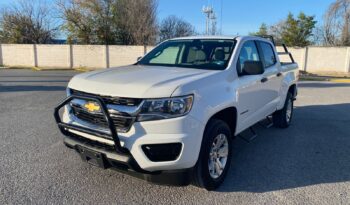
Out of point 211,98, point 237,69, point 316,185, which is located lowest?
point 316,185

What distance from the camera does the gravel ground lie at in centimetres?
341

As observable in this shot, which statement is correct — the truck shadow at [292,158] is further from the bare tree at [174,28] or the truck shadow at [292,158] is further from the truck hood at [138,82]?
the bare tree at [174,28]

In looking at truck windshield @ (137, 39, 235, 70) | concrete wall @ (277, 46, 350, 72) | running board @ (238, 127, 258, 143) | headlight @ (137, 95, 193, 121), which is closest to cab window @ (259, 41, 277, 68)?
truck windshield @ (137, 39, 235, 70)

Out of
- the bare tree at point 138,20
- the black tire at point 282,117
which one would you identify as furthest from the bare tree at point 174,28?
the black tire at point 282,117

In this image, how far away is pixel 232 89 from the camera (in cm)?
378

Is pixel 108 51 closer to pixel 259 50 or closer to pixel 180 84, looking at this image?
pixel 259 50

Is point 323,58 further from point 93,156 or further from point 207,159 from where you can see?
point 93,156

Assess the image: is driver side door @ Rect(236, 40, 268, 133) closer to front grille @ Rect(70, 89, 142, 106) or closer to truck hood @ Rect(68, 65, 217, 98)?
truck hood @ Rect(68, 65, 217, 98)

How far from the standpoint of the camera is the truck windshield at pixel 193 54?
4156mm

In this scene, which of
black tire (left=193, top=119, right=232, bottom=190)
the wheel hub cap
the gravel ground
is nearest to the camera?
black tire (left=193, top=119, right=232, bottom=190)

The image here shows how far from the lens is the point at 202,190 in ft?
11.7

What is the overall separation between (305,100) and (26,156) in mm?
8713

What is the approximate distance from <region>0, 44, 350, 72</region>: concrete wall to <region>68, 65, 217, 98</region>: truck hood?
22250 millimetres

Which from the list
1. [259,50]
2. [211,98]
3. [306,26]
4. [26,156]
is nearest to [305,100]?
[259,50]
